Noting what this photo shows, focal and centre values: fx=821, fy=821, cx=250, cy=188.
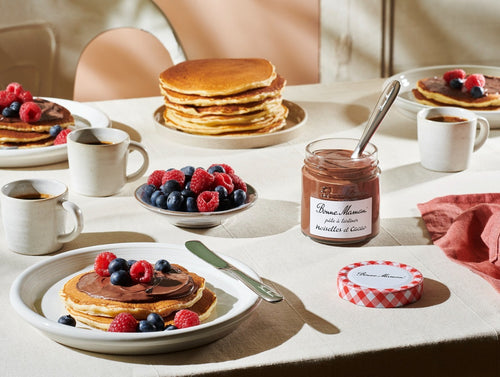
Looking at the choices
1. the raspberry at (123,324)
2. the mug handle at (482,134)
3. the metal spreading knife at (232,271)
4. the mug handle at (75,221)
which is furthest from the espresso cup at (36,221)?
the mug handle at (482,134)

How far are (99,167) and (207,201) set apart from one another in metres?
0.27

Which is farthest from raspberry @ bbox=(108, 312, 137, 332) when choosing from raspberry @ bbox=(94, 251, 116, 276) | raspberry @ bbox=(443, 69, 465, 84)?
raspberry @ bbox=(443, 69, 465, 84)

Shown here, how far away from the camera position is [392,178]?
1627 mm

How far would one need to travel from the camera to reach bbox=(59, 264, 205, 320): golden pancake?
3.25ft

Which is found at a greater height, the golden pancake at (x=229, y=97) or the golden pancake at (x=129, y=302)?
the golden pancake at (x=229, y=97)

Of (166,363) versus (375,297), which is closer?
(166,363)

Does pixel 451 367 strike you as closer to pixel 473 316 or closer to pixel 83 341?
pixel 473 316

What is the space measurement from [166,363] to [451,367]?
13.8 inches

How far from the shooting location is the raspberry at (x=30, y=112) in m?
1.72

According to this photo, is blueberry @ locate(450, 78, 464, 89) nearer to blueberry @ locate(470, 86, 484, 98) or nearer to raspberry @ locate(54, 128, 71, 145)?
blueberry @ locate(470, 86, 484, 98)

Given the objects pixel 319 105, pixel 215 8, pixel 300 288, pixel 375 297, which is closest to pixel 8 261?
pixel 300 288

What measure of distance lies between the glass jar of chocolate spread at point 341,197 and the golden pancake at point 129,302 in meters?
0.30

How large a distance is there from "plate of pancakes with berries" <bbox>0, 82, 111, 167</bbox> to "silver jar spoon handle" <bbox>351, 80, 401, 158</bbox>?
68 cm

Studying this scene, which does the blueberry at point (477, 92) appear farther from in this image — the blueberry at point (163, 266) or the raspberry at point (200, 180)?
the blueberry at point (163, 266)
